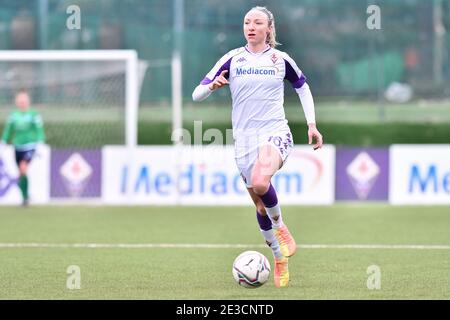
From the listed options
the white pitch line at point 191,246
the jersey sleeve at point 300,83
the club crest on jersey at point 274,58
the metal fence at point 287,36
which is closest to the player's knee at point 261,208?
the jersey sleeve at point 300,83

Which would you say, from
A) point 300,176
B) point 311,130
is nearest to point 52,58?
point 300,176

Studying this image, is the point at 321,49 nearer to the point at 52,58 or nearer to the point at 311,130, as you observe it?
the point at 52,58

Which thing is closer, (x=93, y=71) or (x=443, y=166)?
(x=443, y=166)

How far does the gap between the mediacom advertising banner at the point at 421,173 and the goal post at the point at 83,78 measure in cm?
468

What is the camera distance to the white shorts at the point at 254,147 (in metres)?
10.1

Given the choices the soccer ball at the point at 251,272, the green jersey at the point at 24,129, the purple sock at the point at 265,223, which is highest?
the green jersey at the point at 24,129

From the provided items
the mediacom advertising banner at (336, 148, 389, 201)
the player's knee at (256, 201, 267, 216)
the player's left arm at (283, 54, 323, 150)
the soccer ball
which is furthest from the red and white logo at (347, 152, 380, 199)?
the soccer ball

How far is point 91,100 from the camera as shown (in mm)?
22297

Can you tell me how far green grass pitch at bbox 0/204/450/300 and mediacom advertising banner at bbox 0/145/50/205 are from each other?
0.71 metres

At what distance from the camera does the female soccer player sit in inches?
396

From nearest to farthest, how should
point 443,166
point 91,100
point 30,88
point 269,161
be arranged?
point 269,161, point 443,166, point 91,100, point 30,88

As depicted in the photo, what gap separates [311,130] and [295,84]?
1.60 ft

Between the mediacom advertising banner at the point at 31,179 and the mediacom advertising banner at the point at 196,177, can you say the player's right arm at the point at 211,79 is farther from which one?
the mediacom advertising banner at the point at 31,179

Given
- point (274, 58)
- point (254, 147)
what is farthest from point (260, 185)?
point (274, 58)
